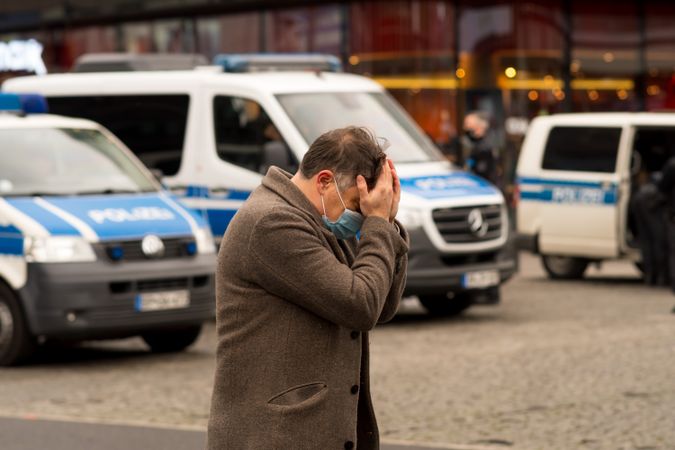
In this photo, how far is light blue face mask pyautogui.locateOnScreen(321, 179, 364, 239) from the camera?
415 cm

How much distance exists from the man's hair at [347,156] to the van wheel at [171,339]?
8621mm

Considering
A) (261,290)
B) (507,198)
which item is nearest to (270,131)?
(261,290)

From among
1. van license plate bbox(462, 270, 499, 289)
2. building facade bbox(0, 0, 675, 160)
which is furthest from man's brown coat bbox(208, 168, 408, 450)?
building facade bbox(0, 0, 675, 160)

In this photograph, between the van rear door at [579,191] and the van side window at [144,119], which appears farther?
the van rear door at [579,191]

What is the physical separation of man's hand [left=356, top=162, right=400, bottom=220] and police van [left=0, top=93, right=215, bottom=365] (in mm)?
7499

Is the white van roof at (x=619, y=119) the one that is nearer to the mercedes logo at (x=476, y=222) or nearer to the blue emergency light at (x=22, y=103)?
the mercedes logo at (x=476, y=222)

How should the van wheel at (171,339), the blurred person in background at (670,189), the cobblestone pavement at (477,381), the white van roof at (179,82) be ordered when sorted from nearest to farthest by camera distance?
the cobblestone pavement at (477,381), the van wheel at (171,339), the white van roof at (179,82), the blurred person in background at (670,189)

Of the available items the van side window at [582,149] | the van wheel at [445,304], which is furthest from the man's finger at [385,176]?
the van side window at [582,149]

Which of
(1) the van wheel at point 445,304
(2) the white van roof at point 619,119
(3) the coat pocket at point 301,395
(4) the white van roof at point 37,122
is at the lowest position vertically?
(1) the van wheel at point 445,304

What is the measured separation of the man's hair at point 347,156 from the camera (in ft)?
13.4

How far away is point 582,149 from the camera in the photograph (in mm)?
18750

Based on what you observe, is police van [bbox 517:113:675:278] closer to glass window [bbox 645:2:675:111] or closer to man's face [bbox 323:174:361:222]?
glass window [bbox 645:2:675:111]

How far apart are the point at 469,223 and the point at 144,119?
3.20 meters

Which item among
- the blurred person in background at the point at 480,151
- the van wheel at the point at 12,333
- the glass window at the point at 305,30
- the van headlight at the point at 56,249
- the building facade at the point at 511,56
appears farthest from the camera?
the glass window at the point at 305,30
